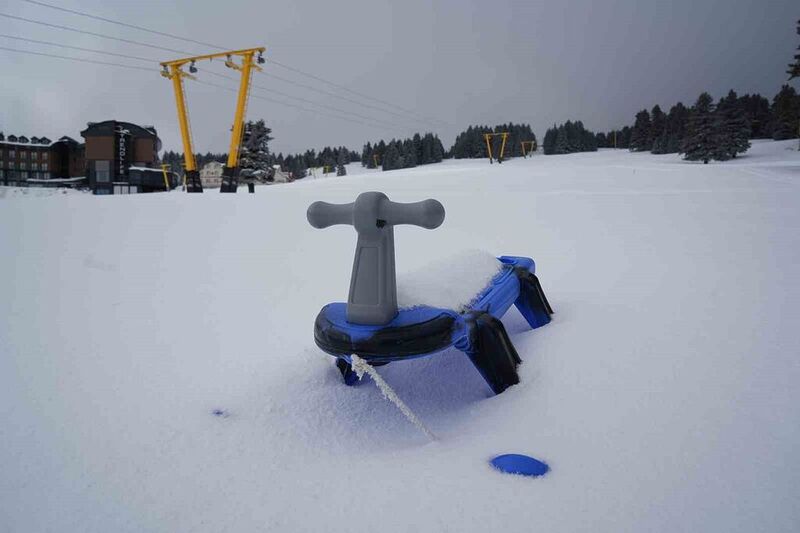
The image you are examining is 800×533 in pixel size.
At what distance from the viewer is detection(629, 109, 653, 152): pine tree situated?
54.0m

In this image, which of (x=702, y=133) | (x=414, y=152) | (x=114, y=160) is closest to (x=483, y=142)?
(x=414, y=152)

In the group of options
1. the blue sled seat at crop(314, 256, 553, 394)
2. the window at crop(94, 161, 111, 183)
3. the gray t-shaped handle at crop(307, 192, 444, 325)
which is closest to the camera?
the blue sled seat at crop(314, 256, 553, 394)

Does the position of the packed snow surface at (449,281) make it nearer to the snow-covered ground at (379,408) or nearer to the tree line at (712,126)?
the snow-covered ground at (379,408)

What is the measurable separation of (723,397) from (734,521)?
0.73 m

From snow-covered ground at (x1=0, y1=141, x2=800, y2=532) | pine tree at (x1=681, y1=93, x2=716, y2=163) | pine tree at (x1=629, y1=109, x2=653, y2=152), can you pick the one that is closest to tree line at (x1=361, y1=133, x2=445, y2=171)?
pine tree at (x1=629, y1=109, x2=653, y2=152)

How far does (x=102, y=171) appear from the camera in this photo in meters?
32.8

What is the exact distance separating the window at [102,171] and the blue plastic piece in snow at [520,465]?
40.6 m

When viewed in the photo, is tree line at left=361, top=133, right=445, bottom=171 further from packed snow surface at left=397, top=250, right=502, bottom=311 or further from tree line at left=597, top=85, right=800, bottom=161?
packed snow surface at left=397, top=250, right=502, bottom=311

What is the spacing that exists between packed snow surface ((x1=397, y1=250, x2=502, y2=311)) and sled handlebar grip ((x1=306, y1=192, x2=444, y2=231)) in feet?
1.41

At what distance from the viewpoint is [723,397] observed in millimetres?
1740

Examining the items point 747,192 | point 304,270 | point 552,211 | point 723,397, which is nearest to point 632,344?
point 723,397

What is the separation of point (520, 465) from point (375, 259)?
106 centimetres

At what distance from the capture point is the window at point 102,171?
3275 cm

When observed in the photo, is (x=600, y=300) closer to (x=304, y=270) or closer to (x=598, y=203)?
(x=304, y=270)
